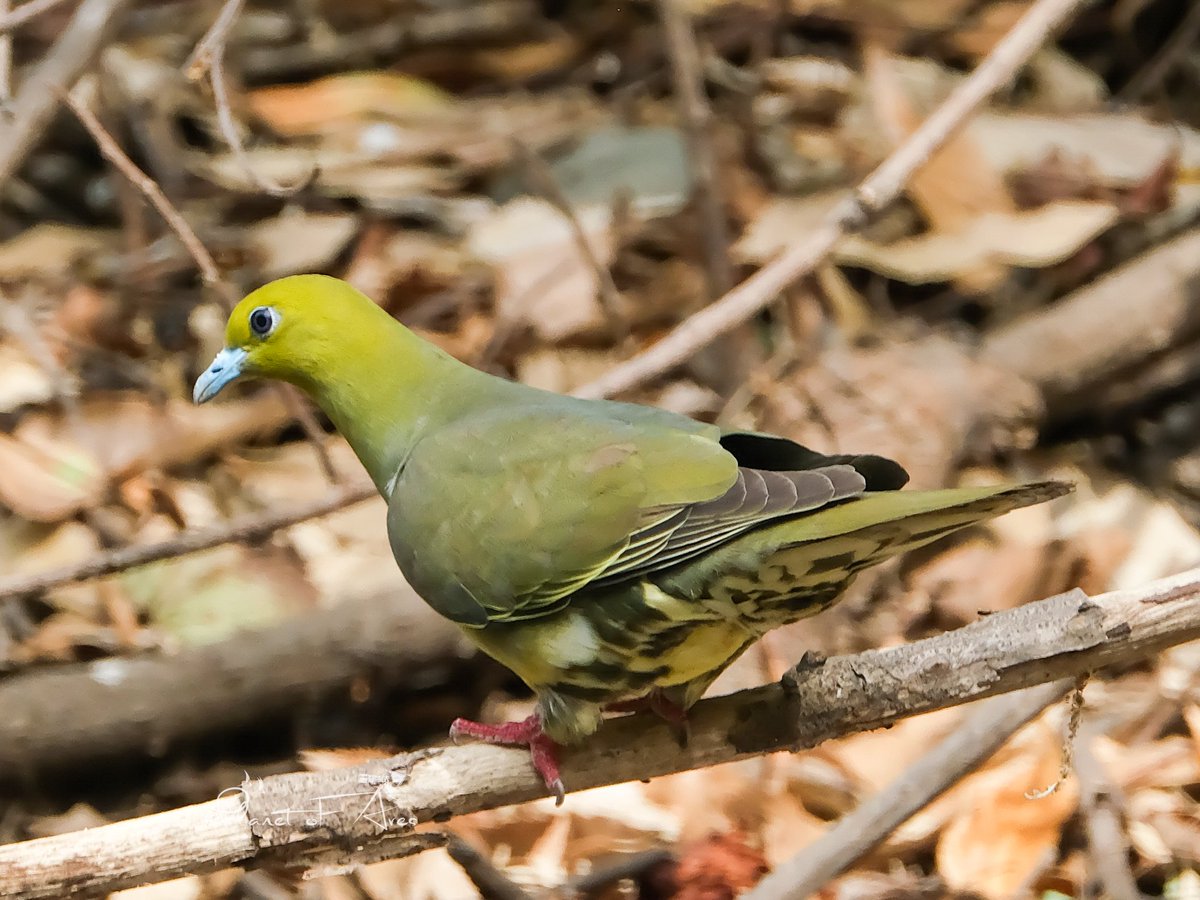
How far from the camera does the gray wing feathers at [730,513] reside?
2193 mm

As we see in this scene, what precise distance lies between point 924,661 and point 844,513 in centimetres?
42

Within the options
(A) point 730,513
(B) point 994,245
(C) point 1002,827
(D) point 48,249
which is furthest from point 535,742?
(D) point 48,249

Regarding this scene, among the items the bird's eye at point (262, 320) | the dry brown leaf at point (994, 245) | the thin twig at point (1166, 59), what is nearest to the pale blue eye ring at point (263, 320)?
the bird's eye at point (262, 320)

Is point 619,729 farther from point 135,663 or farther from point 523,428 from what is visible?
point 135,663

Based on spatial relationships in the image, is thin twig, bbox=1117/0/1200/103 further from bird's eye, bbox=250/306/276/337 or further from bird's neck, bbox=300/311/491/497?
bird's eye, bbox=250/306/276/337

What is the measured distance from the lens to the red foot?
99.6 inches

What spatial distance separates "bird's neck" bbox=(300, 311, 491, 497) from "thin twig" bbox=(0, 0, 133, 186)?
1.31 m

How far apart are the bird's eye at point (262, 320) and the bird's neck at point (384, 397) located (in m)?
0.15

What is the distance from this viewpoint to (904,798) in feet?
9.06

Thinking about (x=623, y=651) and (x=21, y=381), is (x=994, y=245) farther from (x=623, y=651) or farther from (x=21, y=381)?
(x=21, y=381)

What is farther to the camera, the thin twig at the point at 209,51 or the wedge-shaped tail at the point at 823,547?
the thin twig at the point at 209,51

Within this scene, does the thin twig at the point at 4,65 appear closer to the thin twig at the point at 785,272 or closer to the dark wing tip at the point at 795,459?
the thin twig at the point at 785,272

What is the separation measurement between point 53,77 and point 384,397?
1553 mm

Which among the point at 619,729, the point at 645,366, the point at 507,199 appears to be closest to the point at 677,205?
the point at 507,199
